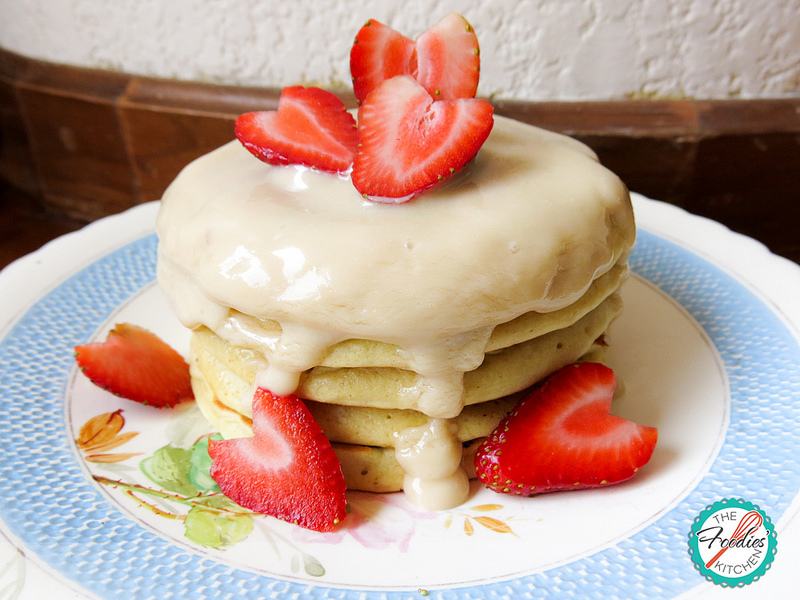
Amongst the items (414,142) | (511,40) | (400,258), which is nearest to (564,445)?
(400,258)

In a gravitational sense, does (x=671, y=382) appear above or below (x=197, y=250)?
below

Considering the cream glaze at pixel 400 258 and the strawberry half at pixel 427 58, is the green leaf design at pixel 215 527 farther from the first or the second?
the strawberry half at pixel 427 58

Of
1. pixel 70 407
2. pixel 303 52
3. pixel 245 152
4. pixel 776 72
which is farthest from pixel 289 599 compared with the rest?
pixel 776 72

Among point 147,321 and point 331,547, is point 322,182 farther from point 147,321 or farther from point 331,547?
point 147,321

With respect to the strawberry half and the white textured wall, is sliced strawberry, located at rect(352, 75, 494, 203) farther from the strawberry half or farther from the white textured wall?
the white textured wall

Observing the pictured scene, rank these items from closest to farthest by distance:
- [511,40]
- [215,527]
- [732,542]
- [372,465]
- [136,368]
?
[732,542], [215,527], [372,465], [136,368], [511,40]

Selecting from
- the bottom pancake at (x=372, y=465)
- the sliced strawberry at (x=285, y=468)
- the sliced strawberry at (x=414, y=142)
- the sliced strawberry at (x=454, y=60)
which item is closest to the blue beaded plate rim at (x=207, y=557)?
the sliced strawberry at (x=285, y=468)

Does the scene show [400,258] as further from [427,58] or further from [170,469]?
[170,469]
